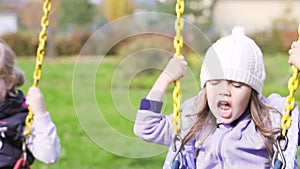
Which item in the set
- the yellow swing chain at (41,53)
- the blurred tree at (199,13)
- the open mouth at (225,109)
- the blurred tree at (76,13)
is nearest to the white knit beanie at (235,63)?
the open mouth at (225,109)

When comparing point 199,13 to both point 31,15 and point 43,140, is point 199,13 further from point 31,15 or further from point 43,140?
point 43,140

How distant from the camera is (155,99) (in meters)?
2.66

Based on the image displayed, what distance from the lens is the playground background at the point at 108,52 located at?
22.0 feet

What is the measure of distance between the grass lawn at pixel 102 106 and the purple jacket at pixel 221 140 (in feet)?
0.74

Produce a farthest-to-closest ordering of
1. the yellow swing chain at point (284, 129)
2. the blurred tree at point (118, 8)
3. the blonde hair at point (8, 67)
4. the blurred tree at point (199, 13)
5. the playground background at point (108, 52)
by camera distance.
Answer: the blurred tree at point (118, 8), the blurred tree at point (199, 13), the playground background at point (108, 52), the blonde hair at point (8, 67), the yellow swing chain at point (284, 129)

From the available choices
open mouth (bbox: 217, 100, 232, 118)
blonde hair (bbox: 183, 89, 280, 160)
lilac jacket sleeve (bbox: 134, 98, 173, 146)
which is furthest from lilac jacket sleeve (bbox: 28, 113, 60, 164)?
open mouth (bbox: 217, 100, 232, 118)

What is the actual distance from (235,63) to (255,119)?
231 mm

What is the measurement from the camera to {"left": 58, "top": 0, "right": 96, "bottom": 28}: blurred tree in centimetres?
1591

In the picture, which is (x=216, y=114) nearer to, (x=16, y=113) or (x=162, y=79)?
(x=162, y=79)

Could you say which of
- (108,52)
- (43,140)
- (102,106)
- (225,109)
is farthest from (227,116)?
(102,106)

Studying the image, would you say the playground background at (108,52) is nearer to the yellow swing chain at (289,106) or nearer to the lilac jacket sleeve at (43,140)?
the lilac jacket sleeve at (43,140)

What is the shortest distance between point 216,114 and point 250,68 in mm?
217

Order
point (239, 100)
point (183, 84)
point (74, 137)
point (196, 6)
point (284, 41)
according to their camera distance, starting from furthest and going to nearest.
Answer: point (284, 41)
point (196, 6)
point (74, 137)
point (183, 84)
point (239, 100)

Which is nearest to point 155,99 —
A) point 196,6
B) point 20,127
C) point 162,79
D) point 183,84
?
point 162,79
